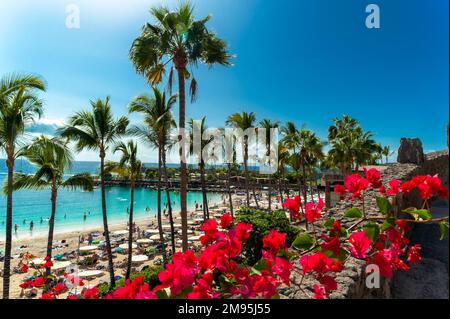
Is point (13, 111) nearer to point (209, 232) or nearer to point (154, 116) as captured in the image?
point (154, 116)

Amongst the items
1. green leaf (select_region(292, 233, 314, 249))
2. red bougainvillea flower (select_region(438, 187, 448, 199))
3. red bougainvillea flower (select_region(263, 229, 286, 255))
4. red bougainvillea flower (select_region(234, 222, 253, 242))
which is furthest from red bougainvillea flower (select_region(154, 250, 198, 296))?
red bougainvillea flower (select_region(438, 187, 448, 199))

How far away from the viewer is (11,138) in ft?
27.5

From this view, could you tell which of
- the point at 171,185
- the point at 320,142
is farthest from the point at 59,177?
the point at 171,185

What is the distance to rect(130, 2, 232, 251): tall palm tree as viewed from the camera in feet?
28.5

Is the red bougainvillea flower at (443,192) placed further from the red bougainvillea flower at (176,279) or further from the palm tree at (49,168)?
the palm tree at (49,168)

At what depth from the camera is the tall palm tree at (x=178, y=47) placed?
28.5ft

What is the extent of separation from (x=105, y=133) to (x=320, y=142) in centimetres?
1948

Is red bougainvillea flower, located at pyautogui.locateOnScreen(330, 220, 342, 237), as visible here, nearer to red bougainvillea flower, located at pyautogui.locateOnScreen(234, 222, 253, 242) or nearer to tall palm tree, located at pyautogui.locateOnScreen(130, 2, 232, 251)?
red bougainvillea flower, located at pyautogui.locateOnScreen(234, 222, 253, 242)

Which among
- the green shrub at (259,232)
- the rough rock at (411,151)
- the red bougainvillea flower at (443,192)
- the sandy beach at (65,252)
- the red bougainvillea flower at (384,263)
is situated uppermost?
the rough rock at (411,151)

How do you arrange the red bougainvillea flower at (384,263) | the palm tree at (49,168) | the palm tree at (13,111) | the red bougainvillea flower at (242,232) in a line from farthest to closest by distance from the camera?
the palm tree at (49,168), the palm tree at (13,111), the red bougainvillea flower at (242,232), the red bougainvillea flower at (384,263)

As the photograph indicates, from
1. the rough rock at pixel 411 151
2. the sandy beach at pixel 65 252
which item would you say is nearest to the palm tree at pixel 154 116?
the sandy beach at pixel 65 252
